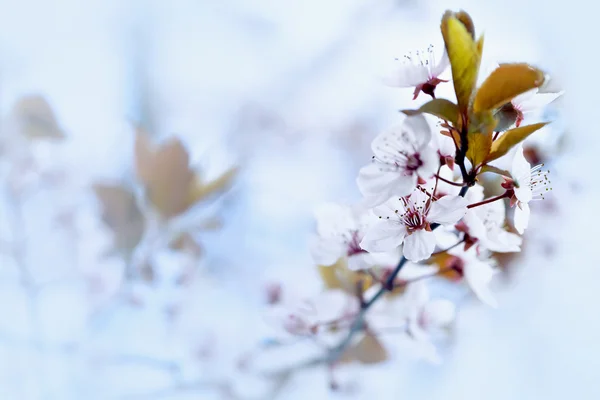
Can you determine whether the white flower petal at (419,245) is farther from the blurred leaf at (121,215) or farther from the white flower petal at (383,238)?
the blurred leaf at (121,215)

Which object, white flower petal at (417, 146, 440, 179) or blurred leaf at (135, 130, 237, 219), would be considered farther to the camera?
blurred leaf at (135, 130, 237, 219)

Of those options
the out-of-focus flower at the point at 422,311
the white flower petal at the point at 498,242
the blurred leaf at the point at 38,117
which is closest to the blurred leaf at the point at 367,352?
the out-of-focus flower at the point at 422,311

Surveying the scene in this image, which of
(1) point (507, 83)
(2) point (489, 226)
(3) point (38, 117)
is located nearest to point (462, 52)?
(1) point (507, 83)

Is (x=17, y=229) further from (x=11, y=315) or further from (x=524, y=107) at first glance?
(x=524, y=107)

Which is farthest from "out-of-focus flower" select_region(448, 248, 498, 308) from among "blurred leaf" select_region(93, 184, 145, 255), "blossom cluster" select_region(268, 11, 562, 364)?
"blurred leaf" select_region(93, 184, 145, 255)

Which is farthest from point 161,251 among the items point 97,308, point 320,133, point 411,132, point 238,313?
point 411,132

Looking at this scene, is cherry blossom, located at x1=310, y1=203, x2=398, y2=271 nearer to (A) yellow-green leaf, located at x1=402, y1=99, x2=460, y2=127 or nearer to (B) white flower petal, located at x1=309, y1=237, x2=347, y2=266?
(B) white flower petal, located at x1=309, y1=237, x2=347, y2=266
